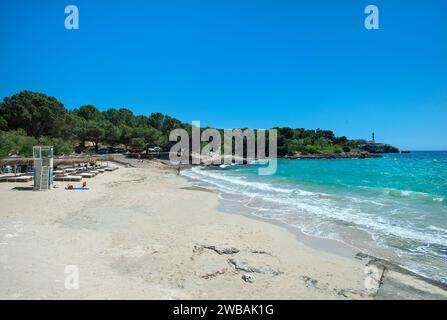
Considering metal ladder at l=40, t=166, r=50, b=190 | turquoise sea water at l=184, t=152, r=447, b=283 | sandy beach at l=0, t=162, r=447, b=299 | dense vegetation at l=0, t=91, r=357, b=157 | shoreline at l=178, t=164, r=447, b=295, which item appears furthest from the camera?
dense vegetation at l=0, t=91, r=357, b=157

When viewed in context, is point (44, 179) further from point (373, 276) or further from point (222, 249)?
point (373, 276)

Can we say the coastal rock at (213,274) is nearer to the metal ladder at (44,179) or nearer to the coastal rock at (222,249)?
the coastal rock at (222,249)

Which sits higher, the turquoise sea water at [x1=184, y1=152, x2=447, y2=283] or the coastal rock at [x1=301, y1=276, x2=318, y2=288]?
the coastal rock at [x1=301, y1=276, x2=318, y2=288]

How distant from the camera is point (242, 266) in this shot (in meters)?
7.05

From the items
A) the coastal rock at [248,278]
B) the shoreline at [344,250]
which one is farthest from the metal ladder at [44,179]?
the coastal rock at [248,278]

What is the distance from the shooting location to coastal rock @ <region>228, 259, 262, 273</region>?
6.86 metres

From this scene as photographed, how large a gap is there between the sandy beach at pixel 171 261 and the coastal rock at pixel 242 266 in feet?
0.08

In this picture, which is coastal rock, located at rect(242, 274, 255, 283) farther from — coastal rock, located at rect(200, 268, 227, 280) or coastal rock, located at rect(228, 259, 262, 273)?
coastal rock, located at rect(200, 268, 227, 280)

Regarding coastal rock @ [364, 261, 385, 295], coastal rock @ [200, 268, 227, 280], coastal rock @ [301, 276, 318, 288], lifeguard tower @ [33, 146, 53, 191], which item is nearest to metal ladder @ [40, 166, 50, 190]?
lifeguard tower @ [33, 146, 53, 191]

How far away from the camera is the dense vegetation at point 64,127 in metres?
30.2

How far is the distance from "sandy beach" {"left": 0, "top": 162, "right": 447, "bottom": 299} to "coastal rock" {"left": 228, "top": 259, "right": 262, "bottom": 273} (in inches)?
1.0

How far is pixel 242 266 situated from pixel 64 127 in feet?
159
